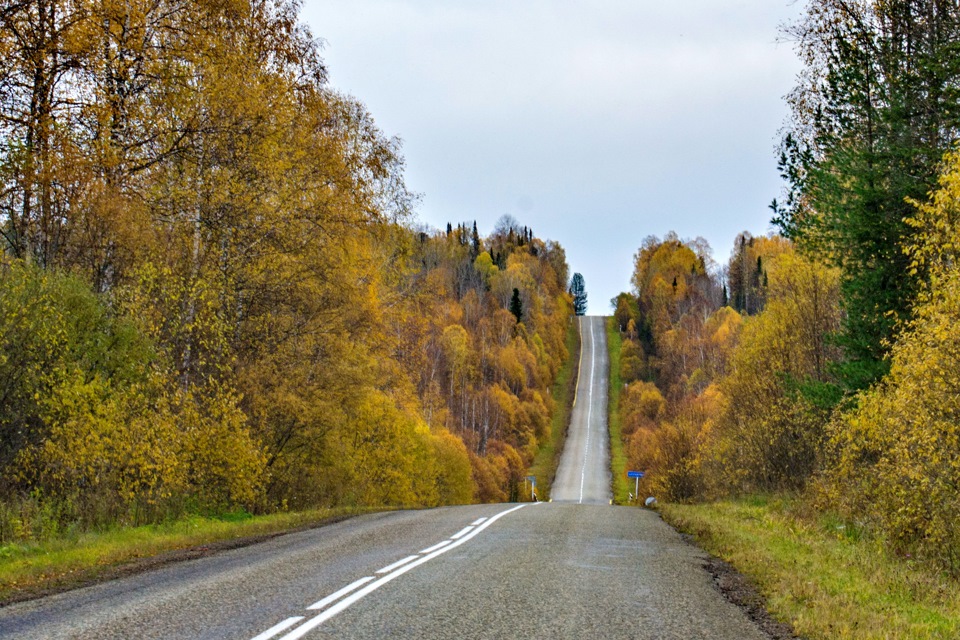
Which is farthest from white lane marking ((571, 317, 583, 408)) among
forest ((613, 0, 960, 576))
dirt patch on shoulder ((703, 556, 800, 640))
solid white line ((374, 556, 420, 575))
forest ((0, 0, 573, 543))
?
solid white line ((374, 556, 420, 575))

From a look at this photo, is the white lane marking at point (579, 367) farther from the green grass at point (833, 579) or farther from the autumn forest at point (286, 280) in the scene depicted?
the green grass at point (833, 579)

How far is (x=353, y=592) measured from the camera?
7676 mm

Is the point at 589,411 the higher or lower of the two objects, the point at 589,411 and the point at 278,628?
the higher

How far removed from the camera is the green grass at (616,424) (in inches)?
2574

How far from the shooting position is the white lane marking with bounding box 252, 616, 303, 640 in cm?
576

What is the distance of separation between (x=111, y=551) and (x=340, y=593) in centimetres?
476

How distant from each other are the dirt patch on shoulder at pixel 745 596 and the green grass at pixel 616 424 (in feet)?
138

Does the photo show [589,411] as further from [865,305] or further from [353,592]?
[353,592]

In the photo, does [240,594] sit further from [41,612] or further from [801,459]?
[801,459]

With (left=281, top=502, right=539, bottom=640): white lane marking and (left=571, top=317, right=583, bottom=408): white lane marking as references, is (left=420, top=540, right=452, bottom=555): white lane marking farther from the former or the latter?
(left=571, top=317, right=583, bottom=408): white lane marking

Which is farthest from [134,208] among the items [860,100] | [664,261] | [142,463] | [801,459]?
[664,261]

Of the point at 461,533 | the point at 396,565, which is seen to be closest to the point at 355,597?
the point at 396,565

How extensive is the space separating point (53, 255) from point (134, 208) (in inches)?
70.7

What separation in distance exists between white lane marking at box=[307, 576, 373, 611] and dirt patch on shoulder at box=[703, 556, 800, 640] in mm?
3770
